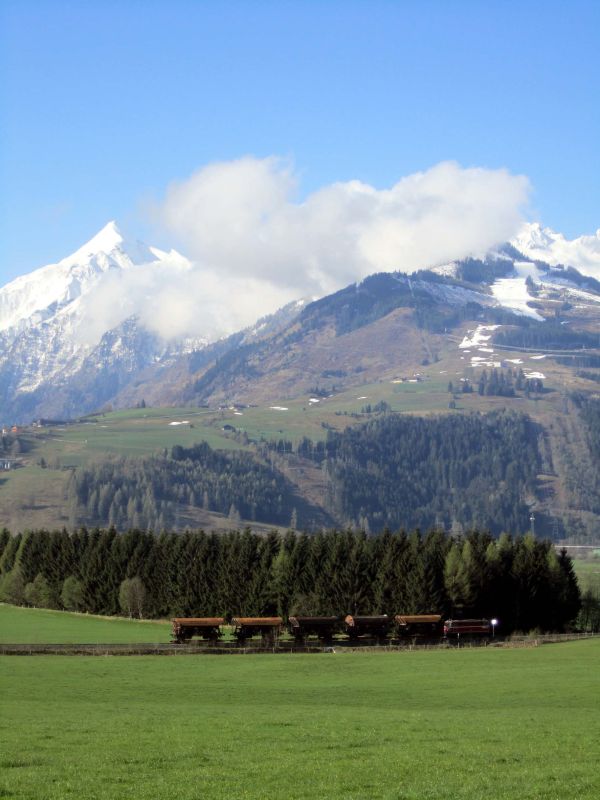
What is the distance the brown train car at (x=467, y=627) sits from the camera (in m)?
118

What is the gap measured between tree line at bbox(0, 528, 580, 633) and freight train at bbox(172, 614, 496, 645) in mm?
8489

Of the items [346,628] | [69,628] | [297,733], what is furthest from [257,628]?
[297,733]

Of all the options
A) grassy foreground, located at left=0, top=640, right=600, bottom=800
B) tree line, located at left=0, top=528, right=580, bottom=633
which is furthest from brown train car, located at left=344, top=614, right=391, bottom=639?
grassy foreground, located at left=0, top=640, right=600, bottom=800

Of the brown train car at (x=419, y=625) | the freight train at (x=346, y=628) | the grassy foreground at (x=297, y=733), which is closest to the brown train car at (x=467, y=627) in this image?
the freight train at (x=346, y=628)

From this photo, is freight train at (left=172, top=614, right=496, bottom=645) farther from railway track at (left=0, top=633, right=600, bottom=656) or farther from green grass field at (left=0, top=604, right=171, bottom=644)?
green grass field at (left=0, top=604, right=171, bottom=644)

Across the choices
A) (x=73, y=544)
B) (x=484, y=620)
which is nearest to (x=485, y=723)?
(x=484, y=620)

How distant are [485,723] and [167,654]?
53603mm

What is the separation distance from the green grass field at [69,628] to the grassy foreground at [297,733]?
2837cm

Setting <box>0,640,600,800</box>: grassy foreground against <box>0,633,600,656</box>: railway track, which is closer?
<box>0,640,600,800</box>: grassy foreground

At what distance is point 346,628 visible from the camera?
116438 mm

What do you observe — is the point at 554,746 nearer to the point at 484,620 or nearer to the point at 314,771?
the point at 314,771

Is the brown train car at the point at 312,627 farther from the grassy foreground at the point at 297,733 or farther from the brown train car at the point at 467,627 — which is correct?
the grassy foreground at the point at 297,733

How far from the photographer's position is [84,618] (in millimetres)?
142000

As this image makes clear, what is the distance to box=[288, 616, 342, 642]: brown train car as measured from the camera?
113062 millimetres
